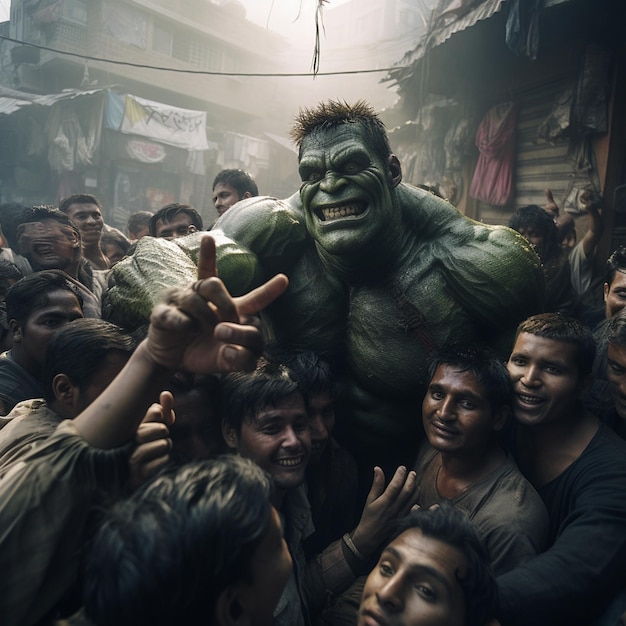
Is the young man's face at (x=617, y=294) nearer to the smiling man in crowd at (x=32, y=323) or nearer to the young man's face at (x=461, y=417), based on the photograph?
the young man's face at (x=461, y=417)

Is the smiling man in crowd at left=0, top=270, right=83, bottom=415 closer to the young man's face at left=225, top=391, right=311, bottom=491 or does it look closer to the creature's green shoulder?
the creature's green shoulder

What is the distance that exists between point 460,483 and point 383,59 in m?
31.2

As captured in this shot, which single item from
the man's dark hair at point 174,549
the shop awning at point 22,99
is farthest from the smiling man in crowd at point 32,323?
the shop awning at point 22,99

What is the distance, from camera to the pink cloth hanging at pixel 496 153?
305 inches

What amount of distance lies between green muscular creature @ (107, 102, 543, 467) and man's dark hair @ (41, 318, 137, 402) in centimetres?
55

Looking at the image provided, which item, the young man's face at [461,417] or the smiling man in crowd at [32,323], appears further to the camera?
the smiling man in crowd at [32,323]

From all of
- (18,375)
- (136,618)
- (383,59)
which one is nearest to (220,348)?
(136,618)

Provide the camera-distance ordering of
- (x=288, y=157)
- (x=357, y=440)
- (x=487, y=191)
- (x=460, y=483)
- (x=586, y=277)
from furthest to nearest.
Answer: (x=288, y=157) < (x=487, y=191) < (x=586, y=277) < (x=357, y=440) < (x=460, y=483)

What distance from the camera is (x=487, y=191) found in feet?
26.7

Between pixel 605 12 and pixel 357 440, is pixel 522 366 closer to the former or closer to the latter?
pixel 357 440

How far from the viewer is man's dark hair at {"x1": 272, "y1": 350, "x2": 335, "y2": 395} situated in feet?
7.98

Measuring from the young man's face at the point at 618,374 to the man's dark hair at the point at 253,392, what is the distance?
1330 millimetres

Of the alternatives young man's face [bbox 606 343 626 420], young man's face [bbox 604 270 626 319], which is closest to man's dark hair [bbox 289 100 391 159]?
young man's face [bbox 606 343 626 420]

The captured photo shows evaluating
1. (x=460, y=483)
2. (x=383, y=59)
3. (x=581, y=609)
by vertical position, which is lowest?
(x=581, y=609)
